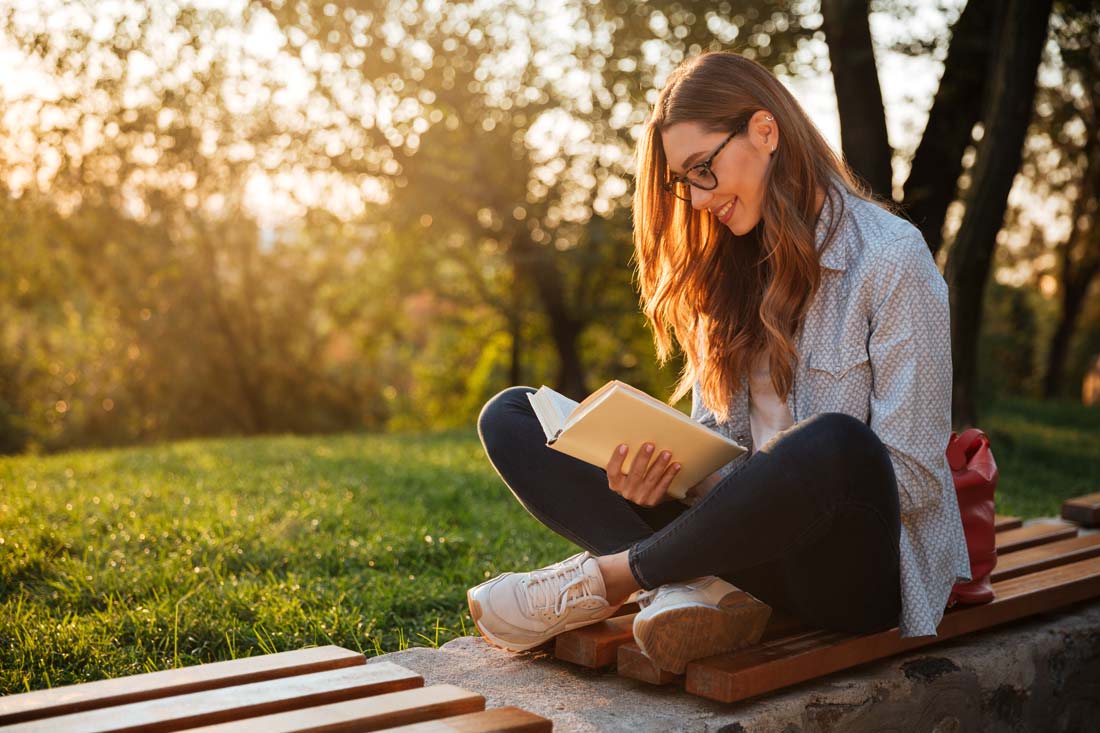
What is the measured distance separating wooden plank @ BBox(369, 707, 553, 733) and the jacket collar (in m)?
1.20

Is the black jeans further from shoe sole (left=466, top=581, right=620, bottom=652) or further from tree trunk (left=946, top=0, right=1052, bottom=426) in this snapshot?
tree trunk (left=946, top=0, right=1052, bottom=426)

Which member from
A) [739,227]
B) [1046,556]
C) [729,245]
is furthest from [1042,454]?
[739,227]

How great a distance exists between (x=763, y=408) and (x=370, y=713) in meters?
1.28

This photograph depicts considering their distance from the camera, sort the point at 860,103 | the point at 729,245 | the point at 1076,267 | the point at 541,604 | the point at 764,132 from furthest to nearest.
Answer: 1. the point at 1076,267
2. the point at 860,103
3. the point at 729,245
4. the point at 764,132
5. the point at 541,604

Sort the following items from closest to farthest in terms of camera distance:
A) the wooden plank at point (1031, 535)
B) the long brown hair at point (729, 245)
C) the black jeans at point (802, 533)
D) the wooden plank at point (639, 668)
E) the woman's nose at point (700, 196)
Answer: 1. the black jeans at point (802, 533)
2. the wooden plank at point (639, 668)
3. the long brown hair at point (729, 245)
4. the woman's nose at point (700, 196)
5. the wooden plank at point (1031, 535)

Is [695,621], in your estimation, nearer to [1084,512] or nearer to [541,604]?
[541,604]

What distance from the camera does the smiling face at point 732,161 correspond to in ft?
8.25

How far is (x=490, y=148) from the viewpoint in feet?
34.5

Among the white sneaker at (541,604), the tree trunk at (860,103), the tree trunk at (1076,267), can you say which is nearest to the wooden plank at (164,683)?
the white sneaker at (541,604)

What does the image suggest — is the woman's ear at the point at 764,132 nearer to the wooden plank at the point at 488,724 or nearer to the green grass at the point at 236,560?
the wooden plank at the point at 488,724

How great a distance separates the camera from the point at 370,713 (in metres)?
1.86

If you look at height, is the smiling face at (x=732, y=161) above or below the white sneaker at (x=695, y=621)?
above

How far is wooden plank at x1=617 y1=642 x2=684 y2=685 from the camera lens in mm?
2197

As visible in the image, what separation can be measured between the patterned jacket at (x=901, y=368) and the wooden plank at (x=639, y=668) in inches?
21.2
